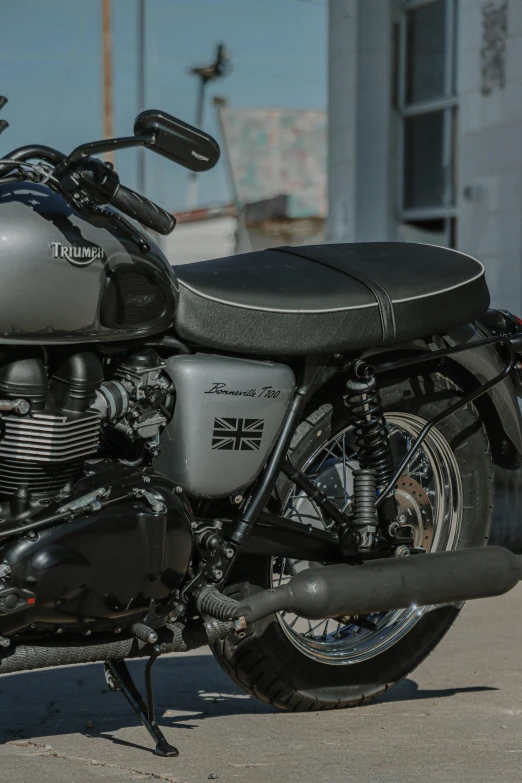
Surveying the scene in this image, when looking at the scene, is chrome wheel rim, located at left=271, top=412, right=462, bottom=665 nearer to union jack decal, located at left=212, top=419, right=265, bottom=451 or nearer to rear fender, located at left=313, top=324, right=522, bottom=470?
rear fender, located at left=313, top=324, right=522, bottom=470

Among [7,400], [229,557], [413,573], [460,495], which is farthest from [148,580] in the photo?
[460,495]

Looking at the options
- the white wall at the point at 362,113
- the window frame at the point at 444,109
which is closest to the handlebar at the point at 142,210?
the window frame at the point at 444,109

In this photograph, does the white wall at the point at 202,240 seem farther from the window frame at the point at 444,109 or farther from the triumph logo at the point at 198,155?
the triumph logo at the point at 198,155

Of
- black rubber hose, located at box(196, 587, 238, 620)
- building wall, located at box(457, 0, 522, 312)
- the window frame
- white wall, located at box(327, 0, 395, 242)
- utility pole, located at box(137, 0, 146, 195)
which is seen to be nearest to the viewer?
black rubber hose, located at box(196, 587, 238, 620)

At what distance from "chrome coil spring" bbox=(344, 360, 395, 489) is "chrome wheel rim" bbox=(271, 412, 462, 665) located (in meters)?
0.11

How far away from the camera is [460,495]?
4.01 m

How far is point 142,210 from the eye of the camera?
2957 mm

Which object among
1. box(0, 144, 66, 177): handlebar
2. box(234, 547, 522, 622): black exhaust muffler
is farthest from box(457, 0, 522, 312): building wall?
box(0, 144, 66, 177): handlebar

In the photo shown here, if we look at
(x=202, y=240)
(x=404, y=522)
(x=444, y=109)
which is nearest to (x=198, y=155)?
(x=404, y=522)

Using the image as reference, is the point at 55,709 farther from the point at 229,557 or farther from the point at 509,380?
the point at 509,380

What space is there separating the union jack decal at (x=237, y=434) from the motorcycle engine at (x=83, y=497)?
159 mm

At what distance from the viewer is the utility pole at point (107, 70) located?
83.1ft

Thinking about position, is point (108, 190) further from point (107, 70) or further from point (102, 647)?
point (107, 70)

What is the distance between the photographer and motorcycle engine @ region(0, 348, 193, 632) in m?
2.87
